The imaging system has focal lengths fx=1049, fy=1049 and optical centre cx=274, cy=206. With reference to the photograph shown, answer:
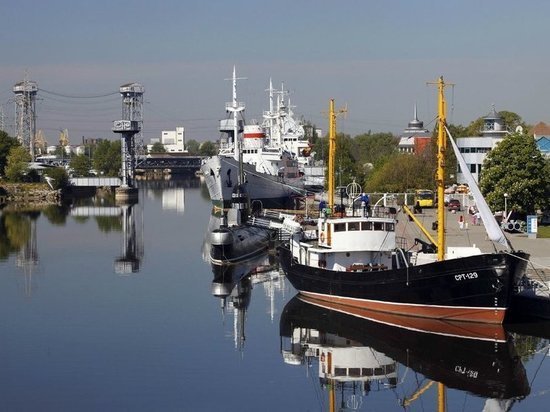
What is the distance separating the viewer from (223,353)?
34406 mm

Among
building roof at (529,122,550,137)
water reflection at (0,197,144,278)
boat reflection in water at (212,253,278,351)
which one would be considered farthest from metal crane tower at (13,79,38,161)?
boat reflection in water at (212,253,278,351)

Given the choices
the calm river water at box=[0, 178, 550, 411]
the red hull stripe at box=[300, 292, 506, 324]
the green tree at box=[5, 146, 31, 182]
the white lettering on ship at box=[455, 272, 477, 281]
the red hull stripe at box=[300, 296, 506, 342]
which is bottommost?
the calm river water at box=[0, 178, 550, 411]

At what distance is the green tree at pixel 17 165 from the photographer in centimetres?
14788

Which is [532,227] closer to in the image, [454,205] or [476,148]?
[454,205]

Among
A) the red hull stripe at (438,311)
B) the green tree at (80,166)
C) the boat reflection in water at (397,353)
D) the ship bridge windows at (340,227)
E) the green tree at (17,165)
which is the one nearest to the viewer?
the boat reflection in water at (397,353)

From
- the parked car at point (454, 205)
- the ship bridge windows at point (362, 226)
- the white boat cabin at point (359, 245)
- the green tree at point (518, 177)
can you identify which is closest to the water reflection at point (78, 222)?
the white boat cabin at point (359, 245)

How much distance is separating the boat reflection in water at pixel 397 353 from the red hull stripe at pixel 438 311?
200 mm

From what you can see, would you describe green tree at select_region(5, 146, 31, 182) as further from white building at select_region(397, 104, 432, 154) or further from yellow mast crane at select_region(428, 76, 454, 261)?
yellow mast crane at select_region(428, 76, 454, 261)

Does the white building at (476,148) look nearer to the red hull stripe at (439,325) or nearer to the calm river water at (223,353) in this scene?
the calm river water at (223,353)

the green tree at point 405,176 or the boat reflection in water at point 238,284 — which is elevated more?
the green tree at point 405,176

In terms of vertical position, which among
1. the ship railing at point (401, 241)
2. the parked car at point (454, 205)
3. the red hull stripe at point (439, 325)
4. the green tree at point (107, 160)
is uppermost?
the green tree at point (107, 160)

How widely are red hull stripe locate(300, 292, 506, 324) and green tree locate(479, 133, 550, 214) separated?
27006 millimetres

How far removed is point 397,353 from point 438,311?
3930 mm

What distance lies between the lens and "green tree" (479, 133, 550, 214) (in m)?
64.7
